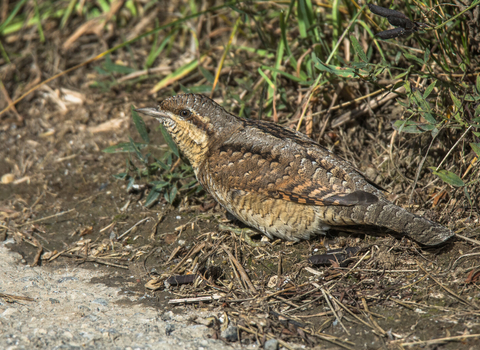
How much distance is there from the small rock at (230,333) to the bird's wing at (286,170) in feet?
3.48

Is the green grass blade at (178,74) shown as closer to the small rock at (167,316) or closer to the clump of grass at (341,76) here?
the clump of grass at (341,76)

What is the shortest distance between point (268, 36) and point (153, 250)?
9.44ft

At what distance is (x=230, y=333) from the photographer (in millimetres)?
2910

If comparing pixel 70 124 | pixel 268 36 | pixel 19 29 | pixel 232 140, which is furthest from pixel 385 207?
pixel 19 29

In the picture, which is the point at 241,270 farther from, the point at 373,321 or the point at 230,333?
the point at 373,321

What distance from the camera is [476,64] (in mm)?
3865

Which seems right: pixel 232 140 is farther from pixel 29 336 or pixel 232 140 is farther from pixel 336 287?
pixel 29 336

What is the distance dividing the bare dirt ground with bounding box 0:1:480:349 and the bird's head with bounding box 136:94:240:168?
66 cm

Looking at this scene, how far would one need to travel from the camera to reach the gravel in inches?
112

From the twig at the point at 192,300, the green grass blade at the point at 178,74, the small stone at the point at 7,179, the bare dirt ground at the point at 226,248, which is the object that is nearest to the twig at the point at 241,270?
the bare dirt ground at the point at 226,248

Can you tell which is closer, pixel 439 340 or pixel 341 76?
pixel 439 340

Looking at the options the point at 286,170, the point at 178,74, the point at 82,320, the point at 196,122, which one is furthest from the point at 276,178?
the point at 178,74

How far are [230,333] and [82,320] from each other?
1.03m

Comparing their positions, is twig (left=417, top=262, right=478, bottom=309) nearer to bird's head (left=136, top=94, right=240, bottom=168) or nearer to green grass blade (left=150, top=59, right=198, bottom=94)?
bird's head (left=136, top=94, right=240, bottom=168)
